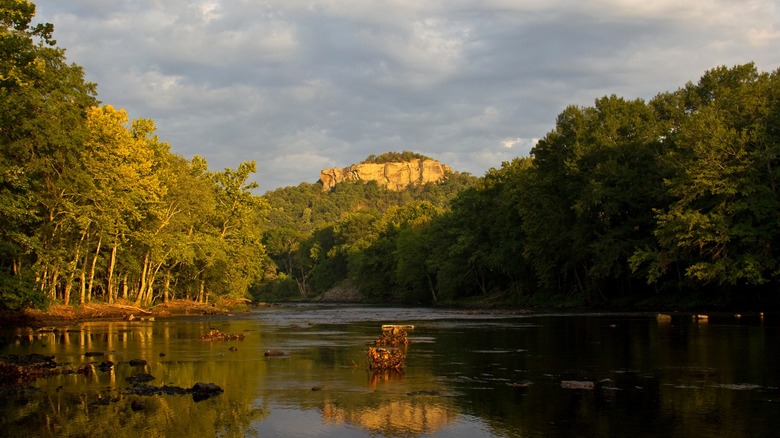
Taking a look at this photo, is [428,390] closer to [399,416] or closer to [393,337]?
[399,416]

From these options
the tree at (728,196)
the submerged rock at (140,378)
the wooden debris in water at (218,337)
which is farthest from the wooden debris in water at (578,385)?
the tree at (728,196)

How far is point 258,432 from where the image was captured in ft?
42.4

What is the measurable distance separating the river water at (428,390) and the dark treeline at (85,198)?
44.2 ft

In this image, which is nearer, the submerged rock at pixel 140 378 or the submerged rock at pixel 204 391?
the submerged rock at pixel 204 391

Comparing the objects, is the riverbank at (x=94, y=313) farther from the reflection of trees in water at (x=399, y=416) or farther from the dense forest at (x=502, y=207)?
the reflection of trees in water at (x=399, y=416)

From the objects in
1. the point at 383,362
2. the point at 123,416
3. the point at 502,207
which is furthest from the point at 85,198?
the point at 502,207

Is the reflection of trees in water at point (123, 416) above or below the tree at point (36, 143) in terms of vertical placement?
below

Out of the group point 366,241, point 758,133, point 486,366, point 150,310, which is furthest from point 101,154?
point 366,241

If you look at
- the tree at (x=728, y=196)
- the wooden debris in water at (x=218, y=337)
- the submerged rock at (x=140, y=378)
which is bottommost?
the wooden debris in water at (x=218, y=337)

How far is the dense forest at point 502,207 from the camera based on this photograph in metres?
41.5

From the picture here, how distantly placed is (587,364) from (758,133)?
113ft

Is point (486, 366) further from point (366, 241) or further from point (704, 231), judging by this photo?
point (366, 241)

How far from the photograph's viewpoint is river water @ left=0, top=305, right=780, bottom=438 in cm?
1305

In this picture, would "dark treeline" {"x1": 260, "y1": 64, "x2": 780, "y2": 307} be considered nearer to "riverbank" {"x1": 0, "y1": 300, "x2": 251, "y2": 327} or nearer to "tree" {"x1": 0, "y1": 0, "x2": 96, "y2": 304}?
"riverbank" {"x1": 0, "y1": 300, "x2": 251, "y2": 327}
